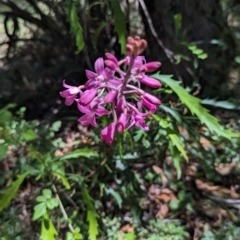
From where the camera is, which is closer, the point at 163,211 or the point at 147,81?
the point at 147,81

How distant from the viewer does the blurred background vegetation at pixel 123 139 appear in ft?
7.94

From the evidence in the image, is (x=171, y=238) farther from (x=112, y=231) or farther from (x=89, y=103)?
(x=89, y=103)

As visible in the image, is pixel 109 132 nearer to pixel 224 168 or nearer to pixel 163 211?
pixel 163 211

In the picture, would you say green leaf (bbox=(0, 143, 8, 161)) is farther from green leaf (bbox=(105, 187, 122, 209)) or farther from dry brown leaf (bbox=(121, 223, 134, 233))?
dry brown leaf (bbox=(121, 223, 134, 233))

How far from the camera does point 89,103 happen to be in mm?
1443

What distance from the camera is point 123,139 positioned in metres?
2.55

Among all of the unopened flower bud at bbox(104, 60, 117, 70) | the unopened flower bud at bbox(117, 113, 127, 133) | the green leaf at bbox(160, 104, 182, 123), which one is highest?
the unopened flower bud at bbox(104, 60, 117, 70)

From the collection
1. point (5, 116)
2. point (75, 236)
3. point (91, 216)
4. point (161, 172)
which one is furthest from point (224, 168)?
point (5, 116)

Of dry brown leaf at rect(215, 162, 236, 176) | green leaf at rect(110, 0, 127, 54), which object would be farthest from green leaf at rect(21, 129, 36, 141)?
dry brown leaf at rect(215, 162, 236, 176)

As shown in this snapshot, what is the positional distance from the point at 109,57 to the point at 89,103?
0.15 metres

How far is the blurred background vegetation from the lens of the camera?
2420 millimetres

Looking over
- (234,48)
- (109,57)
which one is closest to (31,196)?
(234,48)

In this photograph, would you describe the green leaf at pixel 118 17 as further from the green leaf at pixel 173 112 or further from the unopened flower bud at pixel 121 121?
the unopened flower bud at pixel 121 121

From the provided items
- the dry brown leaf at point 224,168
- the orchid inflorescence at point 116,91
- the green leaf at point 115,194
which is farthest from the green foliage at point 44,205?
the dry brown leaf at point 224,168
